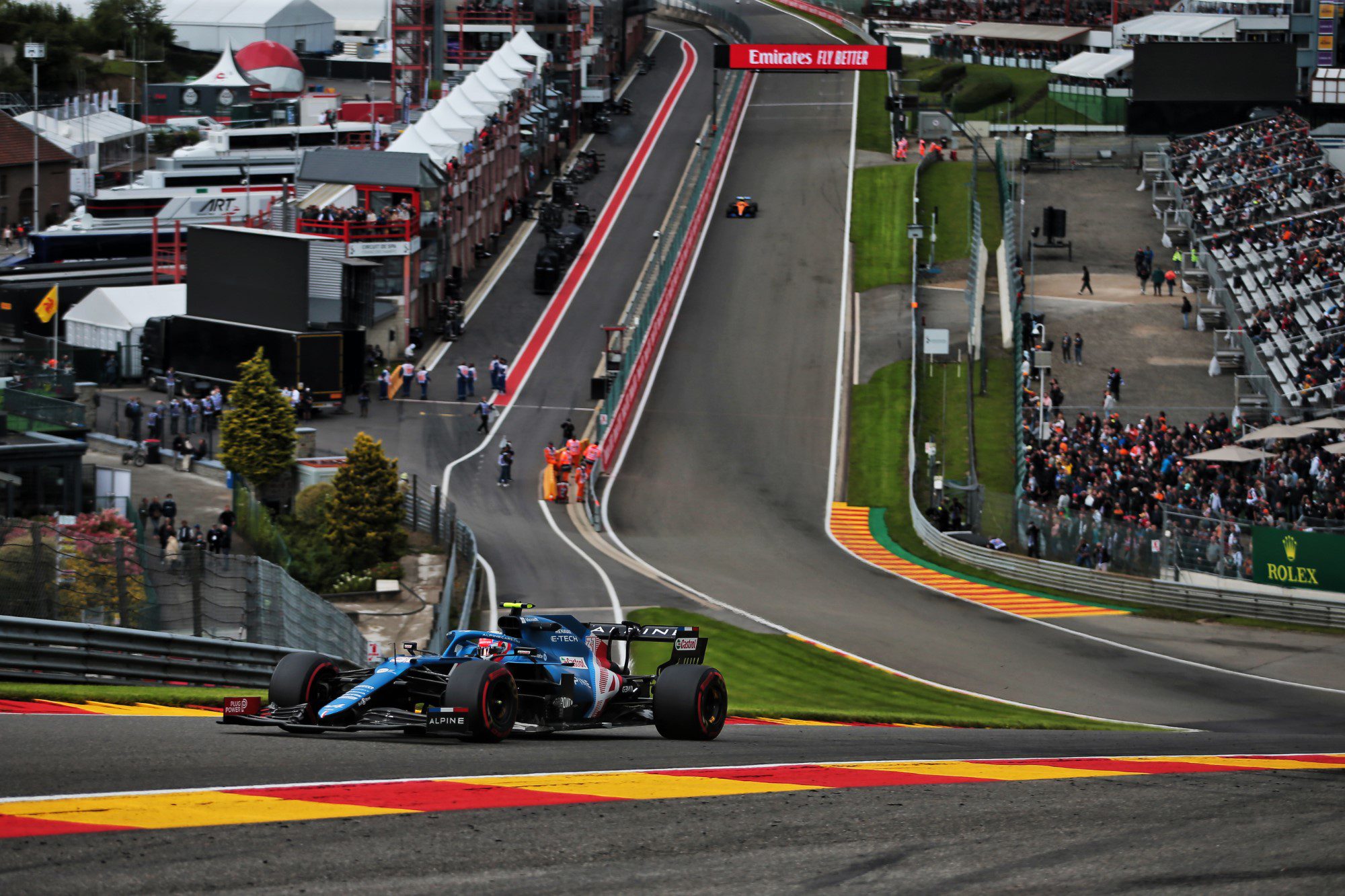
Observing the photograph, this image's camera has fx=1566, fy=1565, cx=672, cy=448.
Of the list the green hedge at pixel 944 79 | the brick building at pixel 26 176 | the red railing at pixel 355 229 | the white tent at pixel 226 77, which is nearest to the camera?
the red railing at pixel 355 229

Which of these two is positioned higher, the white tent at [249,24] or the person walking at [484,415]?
the white tent at [249,24]

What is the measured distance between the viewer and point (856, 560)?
41688 mm

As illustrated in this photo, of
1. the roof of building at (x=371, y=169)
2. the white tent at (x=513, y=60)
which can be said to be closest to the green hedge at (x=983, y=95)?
the white tent at (x=513, y=60)

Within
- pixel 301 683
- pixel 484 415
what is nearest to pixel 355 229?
pixel 484 415

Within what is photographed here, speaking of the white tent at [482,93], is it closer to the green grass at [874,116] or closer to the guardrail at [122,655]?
the green grass at [874,116]

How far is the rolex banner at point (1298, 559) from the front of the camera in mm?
35906

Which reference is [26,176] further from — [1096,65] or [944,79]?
[1096,65]

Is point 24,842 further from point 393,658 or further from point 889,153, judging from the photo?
point 889,153

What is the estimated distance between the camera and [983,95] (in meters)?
96.6

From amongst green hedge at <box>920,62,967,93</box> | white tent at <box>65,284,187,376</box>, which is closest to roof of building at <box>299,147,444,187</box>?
white tent at <box>65,284,187,376</box>

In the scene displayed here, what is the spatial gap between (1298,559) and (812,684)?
44.8 ft

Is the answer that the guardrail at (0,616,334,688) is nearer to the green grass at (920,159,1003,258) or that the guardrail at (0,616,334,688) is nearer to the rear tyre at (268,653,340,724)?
the rear tyre at (268,653,340,724)

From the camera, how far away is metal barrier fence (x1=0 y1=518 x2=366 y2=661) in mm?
15938

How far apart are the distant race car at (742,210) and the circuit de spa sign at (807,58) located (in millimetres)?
18593
